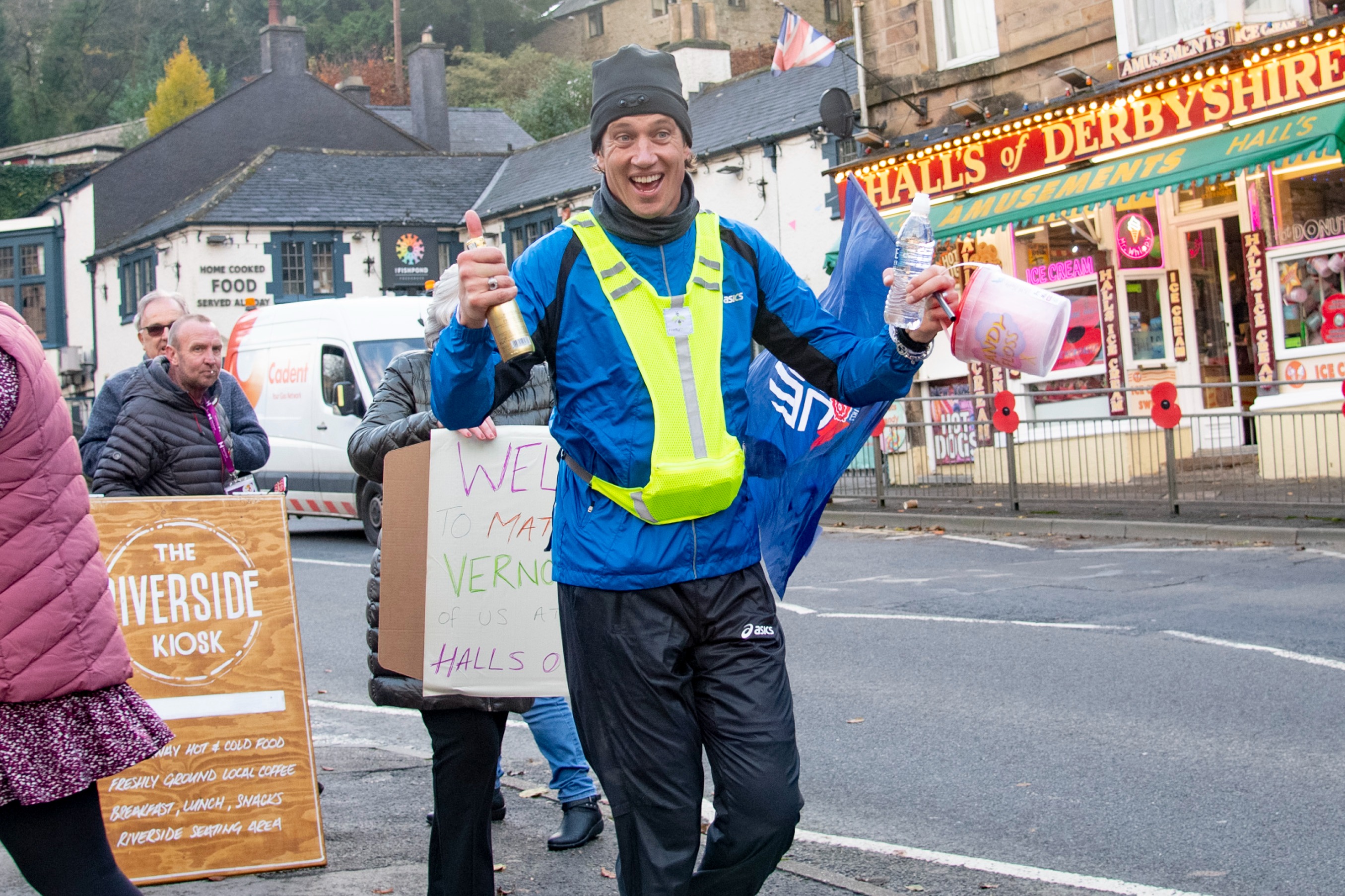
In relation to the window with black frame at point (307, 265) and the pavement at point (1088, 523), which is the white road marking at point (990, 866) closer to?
the pavement at point (1088, 523)

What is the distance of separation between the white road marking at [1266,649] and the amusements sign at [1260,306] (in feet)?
27.6

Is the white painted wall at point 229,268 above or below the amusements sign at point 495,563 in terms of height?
above

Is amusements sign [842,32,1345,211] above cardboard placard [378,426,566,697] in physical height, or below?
above

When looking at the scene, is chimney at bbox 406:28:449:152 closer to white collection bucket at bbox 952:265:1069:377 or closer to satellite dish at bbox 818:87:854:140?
satellite dish at bbox 818:87:854:140

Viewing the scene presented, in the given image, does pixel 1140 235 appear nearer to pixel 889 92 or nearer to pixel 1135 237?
pixel 1135 237

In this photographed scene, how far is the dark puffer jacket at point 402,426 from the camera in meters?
4.21

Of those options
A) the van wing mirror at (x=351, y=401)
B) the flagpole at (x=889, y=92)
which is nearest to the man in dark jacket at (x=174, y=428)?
the van wing mirror at (x=351, y=401)

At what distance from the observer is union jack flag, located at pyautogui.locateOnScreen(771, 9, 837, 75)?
18.4 meters

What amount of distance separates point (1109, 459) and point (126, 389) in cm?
1062

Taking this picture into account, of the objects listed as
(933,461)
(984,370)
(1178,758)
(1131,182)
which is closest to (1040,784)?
(1178,758)

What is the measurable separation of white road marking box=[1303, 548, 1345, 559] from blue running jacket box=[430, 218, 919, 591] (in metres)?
9.22

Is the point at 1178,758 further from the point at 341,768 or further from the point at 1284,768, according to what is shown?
the point at 341,768

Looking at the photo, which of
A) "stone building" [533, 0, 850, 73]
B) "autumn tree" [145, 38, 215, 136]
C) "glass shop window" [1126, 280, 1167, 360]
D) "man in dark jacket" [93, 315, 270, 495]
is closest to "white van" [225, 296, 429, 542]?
"glass shop window" [1126, 280, 1167, 360]

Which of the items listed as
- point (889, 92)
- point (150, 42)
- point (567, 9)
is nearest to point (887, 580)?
point (889, 92)
